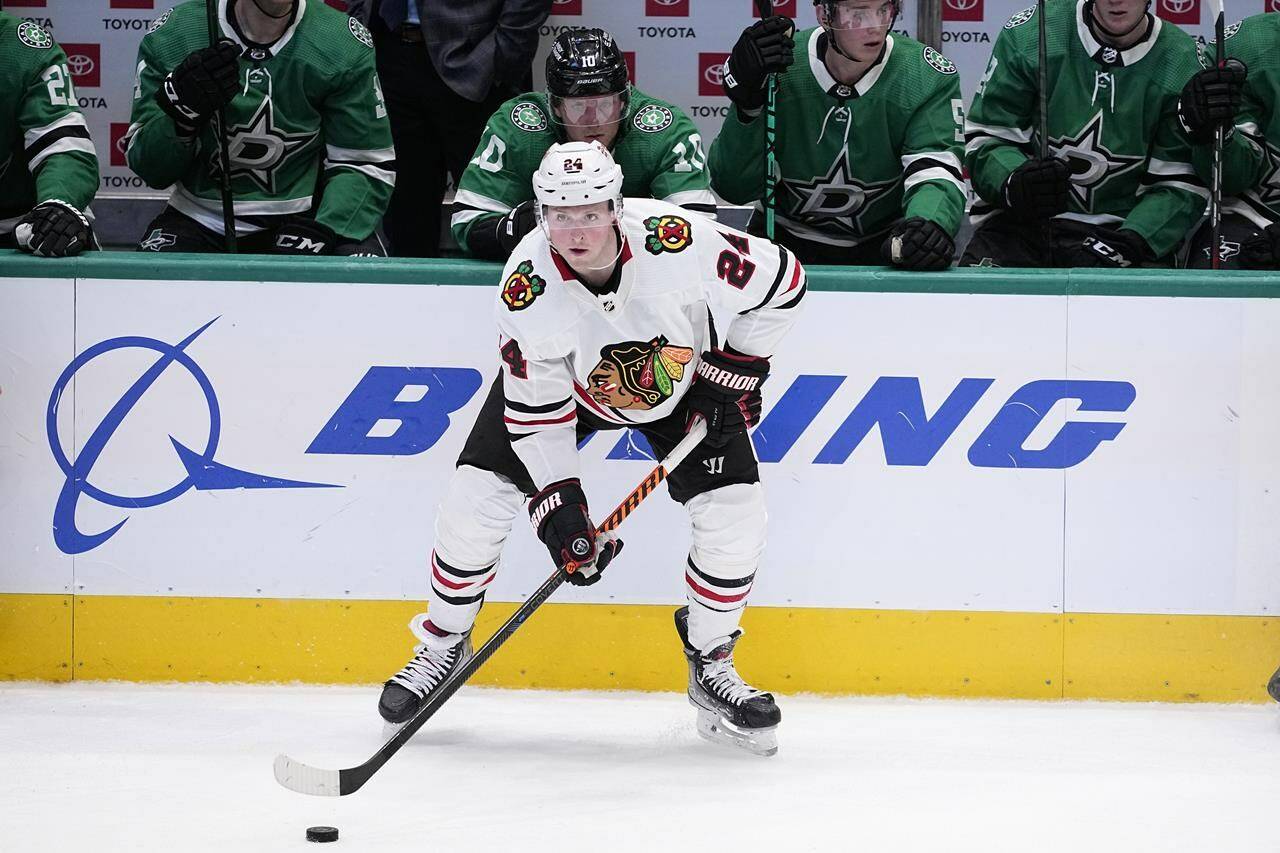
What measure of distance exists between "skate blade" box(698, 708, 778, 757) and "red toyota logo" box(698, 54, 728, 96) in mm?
2163

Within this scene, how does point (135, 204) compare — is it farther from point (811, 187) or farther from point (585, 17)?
point (811, 187)

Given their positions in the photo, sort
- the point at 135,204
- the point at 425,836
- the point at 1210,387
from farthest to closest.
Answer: the point at 135,204, the point at 1210,387, the point at 425,836

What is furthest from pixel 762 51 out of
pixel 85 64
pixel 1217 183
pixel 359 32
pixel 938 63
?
pixel 85 64

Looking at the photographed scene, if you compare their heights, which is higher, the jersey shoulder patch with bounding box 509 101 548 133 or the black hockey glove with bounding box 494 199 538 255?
the jersey shoulder patch with bounding box 509 101 548 133

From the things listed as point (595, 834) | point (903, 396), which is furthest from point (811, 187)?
point (595, 834)

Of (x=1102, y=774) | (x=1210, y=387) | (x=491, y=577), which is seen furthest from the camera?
(x=1210, y=387)

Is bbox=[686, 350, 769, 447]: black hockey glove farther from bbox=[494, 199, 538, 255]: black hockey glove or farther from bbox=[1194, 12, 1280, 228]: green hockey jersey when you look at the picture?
bbox=[1194, 12, 1280, 228]: green hockey jersey

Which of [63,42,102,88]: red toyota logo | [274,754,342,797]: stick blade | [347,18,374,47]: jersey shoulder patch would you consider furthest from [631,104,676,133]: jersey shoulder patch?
[63,42,102,88]: red toyota logo

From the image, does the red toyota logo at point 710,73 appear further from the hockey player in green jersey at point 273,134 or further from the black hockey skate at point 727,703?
the black hockey skate at point 727,703

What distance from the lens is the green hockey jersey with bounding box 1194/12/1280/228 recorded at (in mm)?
3691

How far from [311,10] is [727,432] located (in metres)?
1.69

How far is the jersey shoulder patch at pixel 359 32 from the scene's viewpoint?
3693 millimetres

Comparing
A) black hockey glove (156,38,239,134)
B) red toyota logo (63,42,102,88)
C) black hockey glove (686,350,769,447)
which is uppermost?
red toyota logo (63,42,102,88)

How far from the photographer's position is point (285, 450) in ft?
10.6
